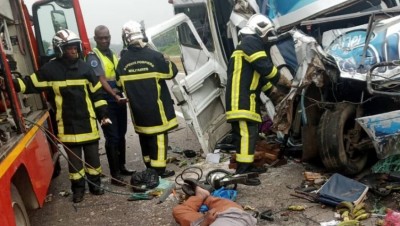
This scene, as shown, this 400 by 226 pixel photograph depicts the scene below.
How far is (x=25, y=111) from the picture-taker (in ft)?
14.8

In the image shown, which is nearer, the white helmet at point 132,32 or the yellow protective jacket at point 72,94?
the yellow protective jacket at point 72,94

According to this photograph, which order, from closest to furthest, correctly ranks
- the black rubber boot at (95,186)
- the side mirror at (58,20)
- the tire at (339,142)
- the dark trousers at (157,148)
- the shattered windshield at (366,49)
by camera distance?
the shattered windshield at (366,49) < the tire at (339,142) < the black rubber boot at (95,186) < the dark trousers at (157,148) < the side mirror at (58,20)

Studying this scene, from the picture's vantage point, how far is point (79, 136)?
14.8ft

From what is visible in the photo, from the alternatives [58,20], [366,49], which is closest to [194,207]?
Answer: [366,49]

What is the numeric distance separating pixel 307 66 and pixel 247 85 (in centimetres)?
70

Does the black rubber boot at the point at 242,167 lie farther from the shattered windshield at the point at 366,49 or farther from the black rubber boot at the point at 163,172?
the shattered windshield at the point at 366,49

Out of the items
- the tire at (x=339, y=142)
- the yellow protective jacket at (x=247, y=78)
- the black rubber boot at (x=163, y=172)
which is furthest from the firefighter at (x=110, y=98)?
the tire at (x=339, y=142)

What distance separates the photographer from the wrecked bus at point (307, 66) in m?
4.14

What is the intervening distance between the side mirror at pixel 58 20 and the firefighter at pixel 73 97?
4.38ft

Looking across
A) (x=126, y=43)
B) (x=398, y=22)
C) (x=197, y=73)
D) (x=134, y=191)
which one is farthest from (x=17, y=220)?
(x=398, y=22)

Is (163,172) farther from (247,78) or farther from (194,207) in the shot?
(194,207)

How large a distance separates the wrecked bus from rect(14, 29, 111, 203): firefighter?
935 mm

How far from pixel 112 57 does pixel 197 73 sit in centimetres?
102

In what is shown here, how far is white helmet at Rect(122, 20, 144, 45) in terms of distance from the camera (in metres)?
4.84
